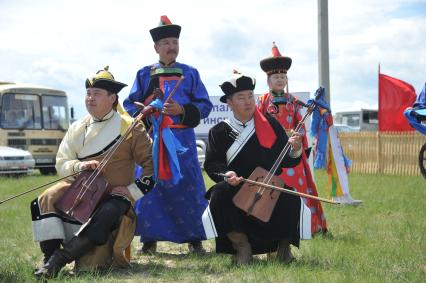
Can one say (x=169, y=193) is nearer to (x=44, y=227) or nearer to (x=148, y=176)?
(x=148, y=176)

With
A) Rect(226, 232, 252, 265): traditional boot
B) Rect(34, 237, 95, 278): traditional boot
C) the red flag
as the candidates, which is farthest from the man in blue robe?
the red flag

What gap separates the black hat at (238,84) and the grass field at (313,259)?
54.3 inches

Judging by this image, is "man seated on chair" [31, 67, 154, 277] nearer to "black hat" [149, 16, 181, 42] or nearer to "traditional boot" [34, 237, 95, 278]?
"traditional boot" [34, 237, 95, 278]

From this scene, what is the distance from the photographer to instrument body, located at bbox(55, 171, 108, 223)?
4586 millimetres

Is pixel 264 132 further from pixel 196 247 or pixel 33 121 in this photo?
pixel 33 121

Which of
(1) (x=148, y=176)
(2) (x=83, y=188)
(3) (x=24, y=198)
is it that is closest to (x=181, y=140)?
(1) (x=148, y=176)

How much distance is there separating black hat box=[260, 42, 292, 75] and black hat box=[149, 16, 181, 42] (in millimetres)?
1118

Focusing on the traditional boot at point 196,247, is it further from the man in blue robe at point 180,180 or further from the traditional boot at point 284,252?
the traditional boot at point 284,252

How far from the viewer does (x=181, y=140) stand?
18.3 ft

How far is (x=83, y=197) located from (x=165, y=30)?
1772mm

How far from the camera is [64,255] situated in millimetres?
4414

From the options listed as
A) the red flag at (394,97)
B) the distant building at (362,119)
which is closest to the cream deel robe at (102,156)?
the red flag at (394,97)

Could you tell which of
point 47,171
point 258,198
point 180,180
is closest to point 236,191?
point 258,198

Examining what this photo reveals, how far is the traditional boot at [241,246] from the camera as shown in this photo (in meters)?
4.75
